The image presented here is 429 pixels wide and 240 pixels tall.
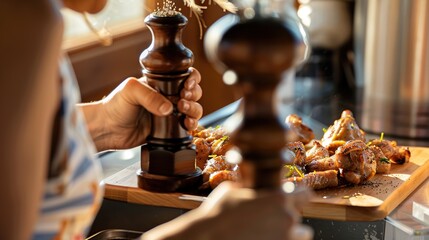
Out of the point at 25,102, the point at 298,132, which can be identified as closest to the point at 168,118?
the point at 298,132

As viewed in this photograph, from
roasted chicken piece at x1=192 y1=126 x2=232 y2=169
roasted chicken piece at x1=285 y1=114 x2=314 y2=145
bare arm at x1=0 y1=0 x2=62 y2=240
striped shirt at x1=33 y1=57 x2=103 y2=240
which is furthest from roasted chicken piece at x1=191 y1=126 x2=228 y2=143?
bare arm at x1=0 y1=0 x2=62 y2=240

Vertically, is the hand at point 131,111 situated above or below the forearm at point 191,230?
below

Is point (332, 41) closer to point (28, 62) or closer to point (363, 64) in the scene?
point (363, 64)

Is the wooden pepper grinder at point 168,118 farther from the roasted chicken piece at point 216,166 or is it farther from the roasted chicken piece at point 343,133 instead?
the roasted chicken piece at point 343,133

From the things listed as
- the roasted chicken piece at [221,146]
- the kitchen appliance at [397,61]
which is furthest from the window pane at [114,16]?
the roasted chicken piece at [221,146]

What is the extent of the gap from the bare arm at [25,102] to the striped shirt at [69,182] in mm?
60

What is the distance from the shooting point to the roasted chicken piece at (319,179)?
5.65 feet

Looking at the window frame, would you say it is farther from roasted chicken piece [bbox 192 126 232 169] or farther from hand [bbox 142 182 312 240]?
hand [bbox 142 182 312 240]

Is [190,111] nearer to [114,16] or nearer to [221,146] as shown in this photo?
[221,146]

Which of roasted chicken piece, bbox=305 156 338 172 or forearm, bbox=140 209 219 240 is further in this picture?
roasted chicken piece, bbox=305 156 338 172

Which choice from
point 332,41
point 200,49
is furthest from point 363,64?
point 200,49

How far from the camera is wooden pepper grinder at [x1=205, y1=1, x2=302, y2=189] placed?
0.82 metres

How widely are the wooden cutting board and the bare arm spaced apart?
788mm

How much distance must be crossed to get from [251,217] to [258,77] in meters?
0.13
